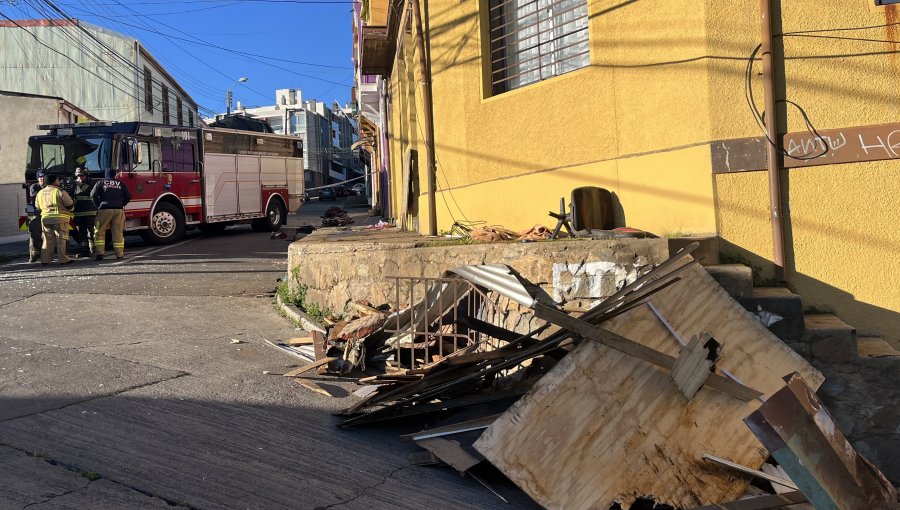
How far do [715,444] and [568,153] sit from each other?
12.1ft

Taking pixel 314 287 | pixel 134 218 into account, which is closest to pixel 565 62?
pixel 314 287

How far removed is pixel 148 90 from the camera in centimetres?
3422

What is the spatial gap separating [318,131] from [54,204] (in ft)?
203

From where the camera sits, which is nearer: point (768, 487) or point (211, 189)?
point (768, 487)

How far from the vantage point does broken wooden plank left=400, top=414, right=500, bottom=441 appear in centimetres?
419

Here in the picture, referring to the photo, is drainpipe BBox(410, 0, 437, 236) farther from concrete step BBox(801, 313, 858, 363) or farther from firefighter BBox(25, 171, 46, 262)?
firefighter BBox(25, 171, 46, 262)

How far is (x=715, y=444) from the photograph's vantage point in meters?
3.88

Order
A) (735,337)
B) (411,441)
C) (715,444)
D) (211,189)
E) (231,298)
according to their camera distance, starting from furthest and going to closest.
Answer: (211,189) < (231,298) < (411,441) < (735,337) < (715,444)

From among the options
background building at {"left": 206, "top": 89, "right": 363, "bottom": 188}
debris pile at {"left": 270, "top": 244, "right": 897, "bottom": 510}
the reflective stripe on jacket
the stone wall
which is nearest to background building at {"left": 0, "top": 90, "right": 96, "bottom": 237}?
the reflective stripe on jacket

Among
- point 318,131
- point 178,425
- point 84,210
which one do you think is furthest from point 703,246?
point 318,131

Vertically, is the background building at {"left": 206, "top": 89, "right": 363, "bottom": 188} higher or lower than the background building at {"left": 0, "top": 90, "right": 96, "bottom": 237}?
higher

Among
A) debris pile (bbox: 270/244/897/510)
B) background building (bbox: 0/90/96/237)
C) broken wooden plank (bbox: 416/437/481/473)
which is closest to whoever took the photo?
debris pile (bbox: 270/244/897/510)

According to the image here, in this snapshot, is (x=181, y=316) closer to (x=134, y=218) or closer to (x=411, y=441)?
(x=411, y=441)

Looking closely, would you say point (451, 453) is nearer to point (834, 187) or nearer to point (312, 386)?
point (312, 386)
